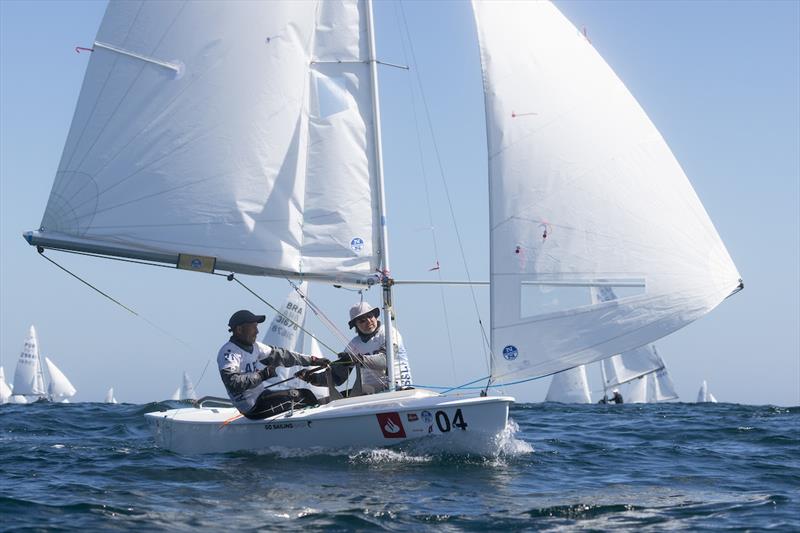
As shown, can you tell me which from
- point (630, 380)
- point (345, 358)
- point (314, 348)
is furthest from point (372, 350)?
point (630, 380)

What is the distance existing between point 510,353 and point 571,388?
3906 cm

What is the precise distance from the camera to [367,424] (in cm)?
1041

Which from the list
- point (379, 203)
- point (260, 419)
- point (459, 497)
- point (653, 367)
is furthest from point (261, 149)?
point (653, 367)

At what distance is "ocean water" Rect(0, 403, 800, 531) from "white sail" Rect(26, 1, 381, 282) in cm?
265

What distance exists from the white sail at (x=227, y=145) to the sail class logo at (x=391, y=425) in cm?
216

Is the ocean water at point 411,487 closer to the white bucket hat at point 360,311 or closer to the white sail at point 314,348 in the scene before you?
the white bucket hat at point 360,311

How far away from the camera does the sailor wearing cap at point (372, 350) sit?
11.8 metres

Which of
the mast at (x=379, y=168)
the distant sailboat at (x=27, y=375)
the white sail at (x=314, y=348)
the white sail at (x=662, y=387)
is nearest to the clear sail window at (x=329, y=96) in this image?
the mast at (x=379, y=168)

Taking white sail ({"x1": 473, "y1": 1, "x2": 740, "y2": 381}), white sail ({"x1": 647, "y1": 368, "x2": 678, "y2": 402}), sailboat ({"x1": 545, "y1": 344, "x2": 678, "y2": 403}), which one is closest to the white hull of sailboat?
white sail ({"x1": 473, "y1": 1, "x2": 740, "y2": 381})

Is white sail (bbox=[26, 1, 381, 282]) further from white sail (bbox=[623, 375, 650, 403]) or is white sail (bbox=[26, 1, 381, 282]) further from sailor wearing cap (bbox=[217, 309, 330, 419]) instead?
white sail (bbox=[623, 375, 650, 403])

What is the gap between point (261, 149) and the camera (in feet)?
39.7

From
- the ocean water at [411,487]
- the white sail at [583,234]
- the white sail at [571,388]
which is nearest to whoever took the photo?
the ocean water at [411,487]

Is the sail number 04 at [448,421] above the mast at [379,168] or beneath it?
beneath

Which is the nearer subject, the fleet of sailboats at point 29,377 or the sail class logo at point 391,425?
the sail class logo at point 391,425
